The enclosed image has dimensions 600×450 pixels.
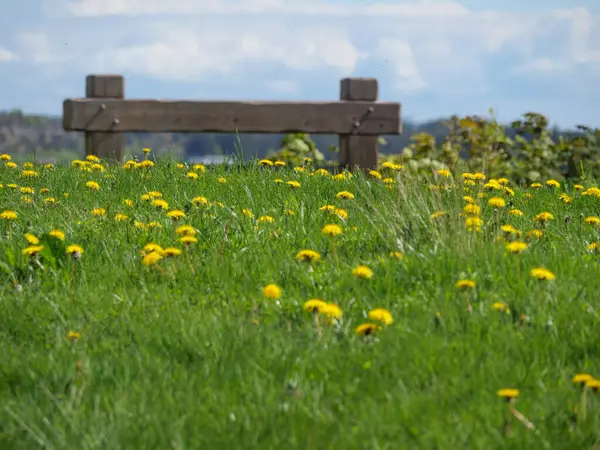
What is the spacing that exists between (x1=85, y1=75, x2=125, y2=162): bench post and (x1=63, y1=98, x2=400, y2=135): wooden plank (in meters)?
0.10

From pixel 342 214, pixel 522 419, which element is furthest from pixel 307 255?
pixel 522 419

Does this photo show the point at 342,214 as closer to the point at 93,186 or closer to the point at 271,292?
the point at 271,292

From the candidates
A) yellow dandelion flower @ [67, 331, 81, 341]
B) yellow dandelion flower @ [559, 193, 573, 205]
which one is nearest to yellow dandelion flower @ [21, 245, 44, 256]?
yellow dandelion flower @ [67, 331, 81, 341]

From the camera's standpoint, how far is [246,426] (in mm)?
2848

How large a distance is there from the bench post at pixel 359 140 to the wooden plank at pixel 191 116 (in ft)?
1.43

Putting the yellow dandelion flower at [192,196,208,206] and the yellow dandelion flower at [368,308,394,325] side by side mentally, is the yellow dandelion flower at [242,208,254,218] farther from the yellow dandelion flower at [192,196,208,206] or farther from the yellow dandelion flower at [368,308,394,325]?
→ the yellow dandelion flower at [368,308,394,325]

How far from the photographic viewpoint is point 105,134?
10289 mm

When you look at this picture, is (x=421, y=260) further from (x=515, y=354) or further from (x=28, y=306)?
(x=28, y=306)

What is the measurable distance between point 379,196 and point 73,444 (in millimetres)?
3881

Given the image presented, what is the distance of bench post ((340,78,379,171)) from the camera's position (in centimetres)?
1054

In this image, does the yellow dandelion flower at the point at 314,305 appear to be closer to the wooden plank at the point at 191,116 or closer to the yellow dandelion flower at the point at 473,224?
the yellow dandelion flower at the point at 473,224

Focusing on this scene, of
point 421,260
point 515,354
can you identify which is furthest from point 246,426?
point 421,260

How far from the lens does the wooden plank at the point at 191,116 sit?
1021cm

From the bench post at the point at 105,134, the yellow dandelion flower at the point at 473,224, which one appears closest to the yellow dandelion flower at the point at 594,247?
the yellow dandelion flower at the point at 473,224
